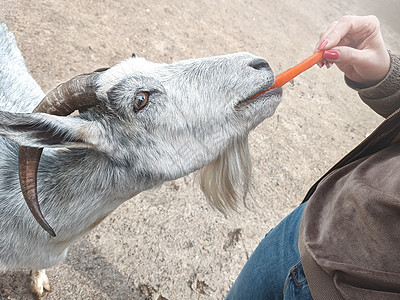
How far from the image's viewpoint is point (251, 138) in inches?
156

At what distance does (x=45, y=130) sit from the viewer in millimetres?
1337

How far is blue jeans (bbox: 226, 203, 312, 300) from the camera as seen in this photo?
122cm

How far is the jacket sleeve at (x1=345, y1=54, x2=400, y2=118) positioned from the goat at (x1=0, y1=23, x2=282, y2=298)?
1.41 feet

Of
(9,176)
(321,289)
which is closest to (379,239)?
(321,289)

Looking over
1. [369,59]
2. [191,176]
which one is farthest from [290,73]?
[191,176]

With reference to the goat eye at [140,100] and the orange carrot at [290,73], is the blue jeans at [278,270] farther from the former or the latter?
the goat eye at [140,100]

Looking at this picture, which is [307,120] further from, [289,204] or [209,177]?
[209,177]

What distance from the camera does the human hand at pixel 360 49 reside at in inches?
62.6

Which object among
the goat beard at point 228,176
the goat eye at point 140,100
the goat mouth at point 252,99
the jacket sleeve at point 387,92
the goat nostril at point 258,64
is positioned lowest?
the goat beard at point 228,176

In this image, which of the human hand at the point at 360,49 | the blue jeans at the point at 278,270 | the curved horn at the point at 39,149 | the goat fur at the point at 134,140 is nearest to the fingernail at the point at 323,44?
the human hand at the point at 360,49

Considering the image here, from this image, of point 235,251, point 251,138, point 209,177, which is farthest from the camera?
point 251,138

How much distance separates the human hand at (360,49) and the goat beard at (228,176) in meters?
0.59

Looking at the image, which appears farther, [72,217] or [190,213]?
[190,213]

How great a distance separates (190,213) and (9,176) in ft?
→ 5.37
